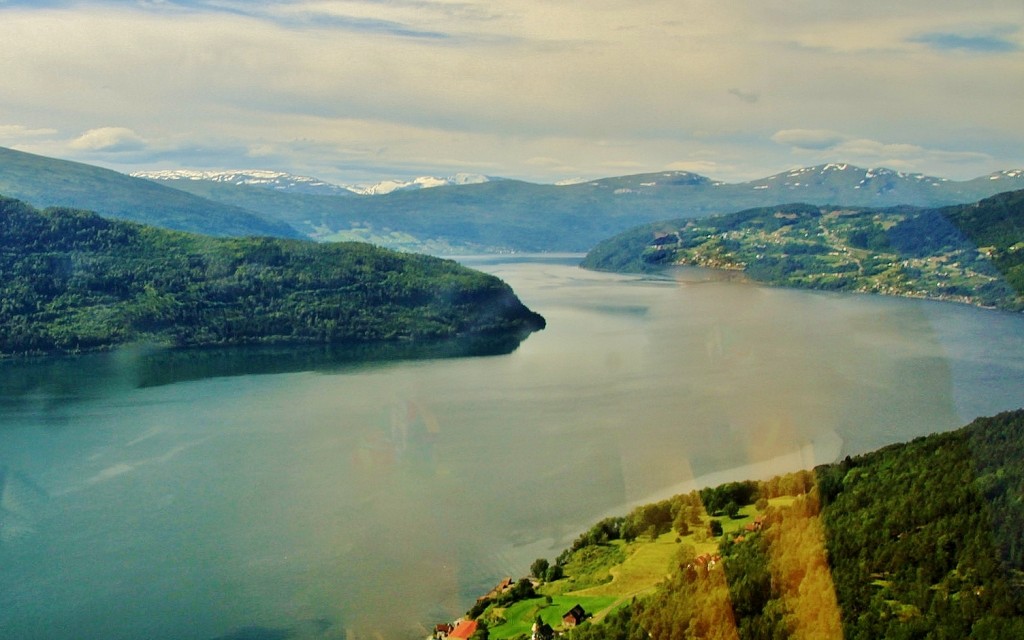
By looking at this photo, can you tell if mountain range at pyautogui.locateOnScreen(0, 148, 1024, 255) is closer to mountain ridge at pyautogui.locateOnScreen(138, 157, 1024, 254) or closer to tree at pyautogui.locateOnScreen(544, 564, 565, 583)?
mountain ridge at pyautogui.locateOnScreen(138, 157, 1024, 254)

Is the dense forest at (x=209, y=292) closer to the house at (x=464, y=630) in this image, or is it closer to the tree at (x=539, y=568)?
the tree at (x=539, y=568)

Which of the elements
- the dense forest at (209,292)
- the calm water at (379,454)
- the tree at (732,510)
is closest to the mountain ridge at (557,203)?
the dense forest at (209,292)

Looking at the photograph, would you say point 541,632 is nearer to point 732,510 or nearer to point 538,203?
point 732,510

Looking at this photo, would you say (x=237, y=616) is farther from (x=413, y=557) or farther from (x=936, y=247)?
(x=936, y=247)

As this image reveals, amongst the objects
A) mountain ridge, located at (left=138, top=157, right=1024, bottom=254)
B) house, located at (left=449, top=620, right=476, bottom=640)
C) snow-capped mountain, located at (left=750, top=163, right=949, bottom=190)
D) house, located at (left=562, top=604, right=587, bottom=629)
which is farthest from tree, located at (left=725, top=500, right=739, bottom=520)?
snow-capped mountain, located at (left=750, top=163, right=949, bottom=190)

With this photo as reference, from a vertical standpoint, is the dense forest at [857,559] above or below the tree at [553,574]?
above

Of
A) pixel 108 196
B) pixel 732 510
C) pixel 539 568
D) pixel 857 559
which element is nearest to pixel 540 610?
pixel 539 568
